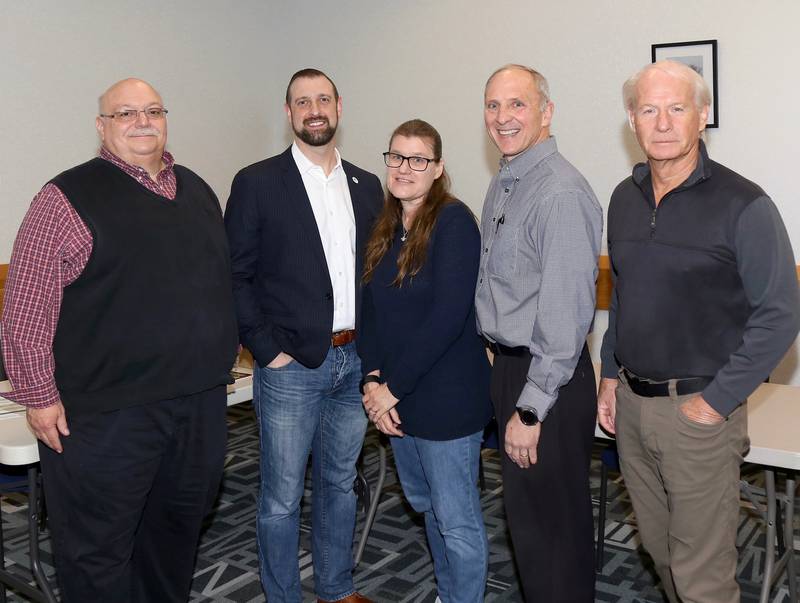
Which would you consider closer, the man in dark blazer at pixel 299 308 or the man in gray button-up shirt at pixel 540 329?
the man in gray button-up shirt at pixel 540 329

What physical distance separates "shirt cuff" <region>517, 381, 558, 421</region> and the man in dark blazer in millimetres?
728

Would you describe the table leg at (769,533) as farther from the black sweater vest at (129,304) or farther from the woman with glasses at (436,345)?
the black sweater vest at (129,304)

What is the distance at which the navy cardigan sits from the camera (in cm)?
223

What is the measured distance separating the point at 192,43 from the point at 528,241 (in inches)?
154

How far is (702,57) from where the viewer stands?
4.33 meters

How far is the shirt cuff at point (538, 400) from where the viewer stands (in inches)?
79.7

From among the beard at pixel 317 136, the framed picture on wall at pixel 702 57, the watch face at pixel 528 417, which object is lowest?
the watch face at pixel 528 417

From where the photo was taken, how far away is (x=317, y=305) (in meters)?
2.51

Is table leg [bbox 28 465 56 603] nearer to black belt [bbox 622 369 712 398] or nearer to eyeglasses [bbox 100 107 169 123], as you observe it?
eyeglasses [bbox 100 107 169 123]

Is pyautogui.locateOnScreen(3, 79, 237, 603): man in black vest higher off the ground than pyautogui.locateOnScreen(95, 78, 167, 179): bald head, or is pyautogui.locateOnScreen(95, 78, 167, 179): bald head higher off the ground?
pyautogui.locateOnScreen(95, 78, 167, 179): bald head

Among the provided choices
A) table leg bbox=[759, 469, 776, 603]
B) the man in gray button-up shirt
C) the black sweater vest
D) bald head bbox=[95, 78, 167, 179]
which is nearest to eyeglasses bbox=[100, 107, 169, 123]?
bald head bbox=[95, 78, 167, 179]

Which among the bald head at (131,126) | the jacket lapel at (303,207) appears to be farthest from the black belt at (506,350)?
the bald head at (131,126)

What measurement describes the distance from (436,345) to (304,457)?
26.0 inches

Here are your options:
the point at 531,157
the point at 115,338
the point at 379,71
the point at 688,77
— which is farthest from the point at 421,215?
the point at 379,71
